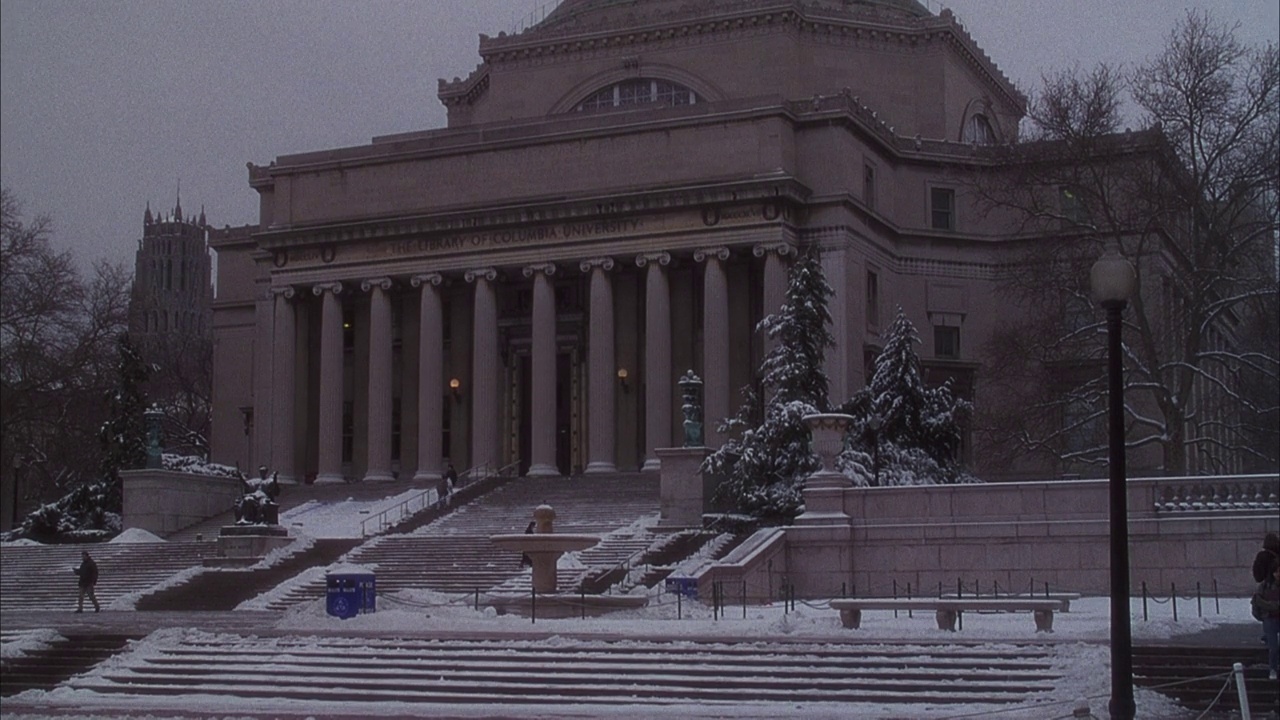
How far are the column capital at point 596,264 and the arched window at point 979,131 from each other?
706 inches

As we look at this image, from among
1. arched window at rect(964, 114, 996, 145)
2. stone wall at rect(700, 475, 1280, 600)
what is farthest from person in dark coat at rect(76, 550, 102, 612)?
arched window at rect(964, 114, 996, 145)

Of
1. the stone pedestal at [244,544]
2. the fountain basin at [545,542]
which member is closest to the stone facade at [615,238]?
the stone pedestal at [244,544]

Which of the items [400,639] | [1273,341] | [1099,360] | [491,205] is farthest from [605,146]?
[400,639]

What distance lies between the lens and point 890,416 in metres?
45.4

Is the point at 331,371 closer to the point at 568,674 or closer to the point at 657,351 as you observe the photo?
the point at 657,351

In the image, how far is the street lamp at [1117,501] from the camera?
17.5 metres

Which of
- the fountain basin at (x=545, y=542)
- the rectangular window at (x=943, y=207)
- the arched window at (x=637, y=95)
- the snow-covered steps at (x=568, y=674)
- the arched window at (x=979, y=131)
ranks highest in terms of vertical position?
the arched window at (x=637, y=95)

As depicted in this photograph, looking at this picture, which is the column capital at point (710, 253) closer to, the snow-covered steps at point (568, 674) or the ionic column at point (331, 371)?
the ionic column at point (331, 371)

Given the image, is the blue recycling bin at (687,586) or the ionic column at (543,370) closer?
the blue recycling bin at (687,586)

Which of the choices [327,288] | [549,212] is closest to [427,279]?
[327,288]

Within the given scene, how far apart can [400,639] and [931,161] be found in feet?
127

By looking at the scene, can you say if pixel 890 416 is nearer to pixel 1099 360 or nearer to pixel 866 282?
pixel 1099 360

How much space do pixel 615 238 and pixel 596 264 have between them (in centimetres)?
106

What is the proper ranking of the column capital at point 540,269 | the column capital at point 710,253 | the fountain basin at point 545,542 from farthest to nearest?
the column capital at point 540,269 → the column capital at point 710,253 → the fountain basin at point 545,542
